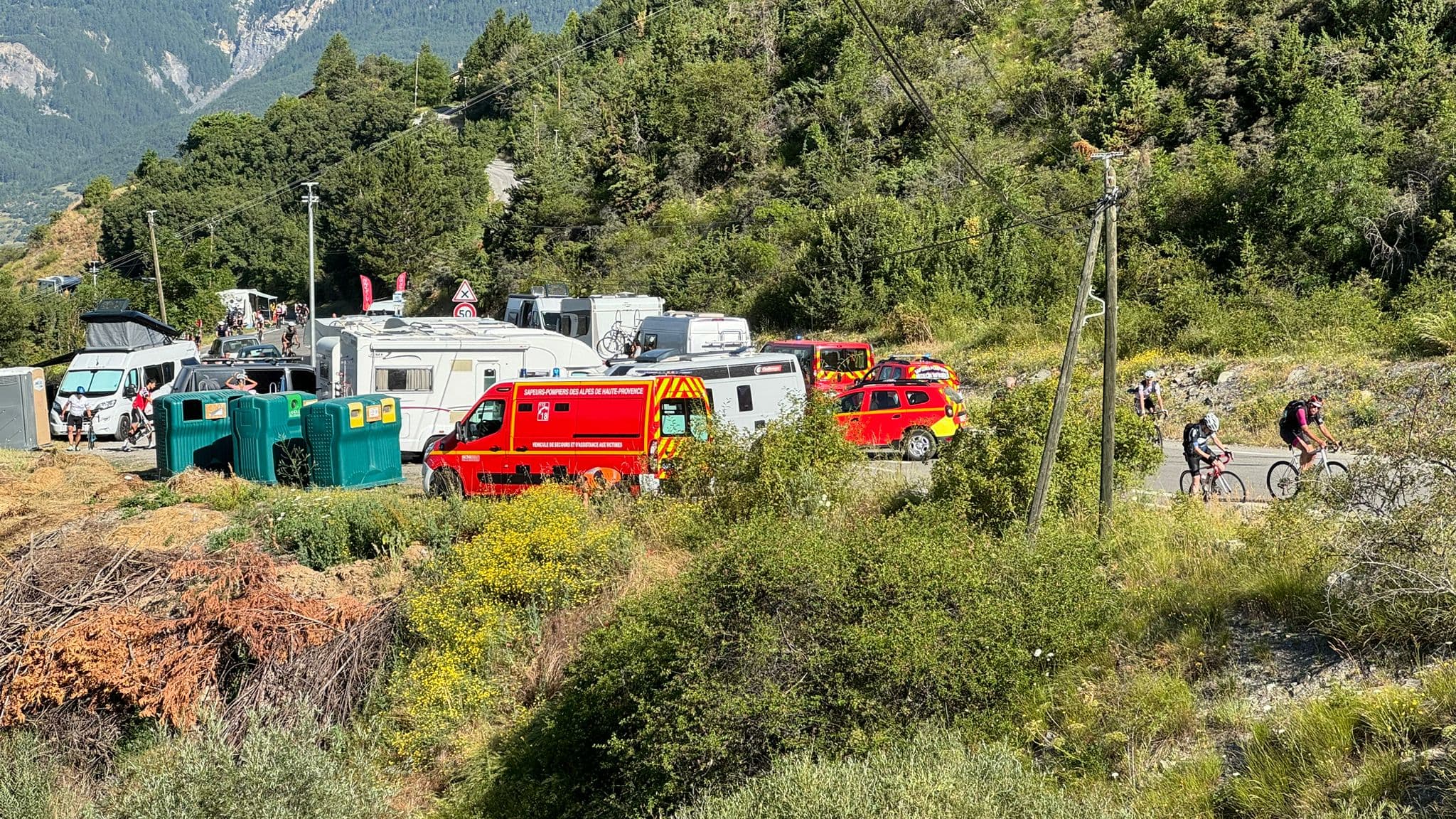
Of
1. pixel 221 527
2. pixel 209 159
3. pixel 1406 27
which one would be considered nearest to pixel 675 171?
pixel 1406 27

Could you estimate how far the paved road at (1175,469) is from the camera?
15367mm

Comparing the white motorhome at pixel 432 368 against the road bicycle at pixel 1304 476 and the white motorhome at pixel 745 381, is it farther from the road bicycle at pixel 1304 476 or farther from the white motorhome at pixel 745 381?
the road bicycle at pixel 1304 476

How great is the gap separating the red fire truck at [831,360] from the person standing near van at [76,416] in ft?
50.3

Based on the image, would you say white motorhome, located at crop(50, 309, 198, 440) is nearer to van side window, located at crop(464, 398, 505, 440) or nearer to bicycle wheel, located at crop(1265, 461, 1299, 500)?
van side window, located at crop(464, 398, 505, 440)

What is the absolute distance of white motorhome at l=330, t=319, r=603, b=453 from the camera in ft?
69.8

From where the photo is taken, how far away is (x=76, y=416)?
25.3 metres

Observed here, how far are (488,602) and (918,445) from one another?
9.88m

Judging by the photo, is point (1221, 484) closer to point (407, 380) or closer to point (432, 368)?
point (432, 368)

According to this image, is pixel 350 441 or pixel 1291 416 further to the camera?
pixel 350 441

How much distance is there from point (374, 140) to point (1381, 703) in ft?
328

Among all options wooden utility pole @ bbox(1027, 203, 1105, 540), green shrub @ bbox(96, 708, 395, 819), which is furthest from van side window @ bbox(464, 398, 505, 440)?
wooden utility pole @ bbox(1027, 203, 1105, 540)

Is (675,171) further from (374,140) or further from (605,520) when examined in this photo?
(374,140)

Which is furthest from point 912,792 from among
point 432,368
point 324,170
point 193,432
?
point 324,170

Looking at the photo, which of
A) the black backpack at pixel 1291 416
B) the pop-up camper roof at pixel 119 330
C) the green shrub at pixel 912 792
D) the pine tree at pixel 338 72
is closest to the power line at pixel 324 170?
the pine tree at pixel 338 72
